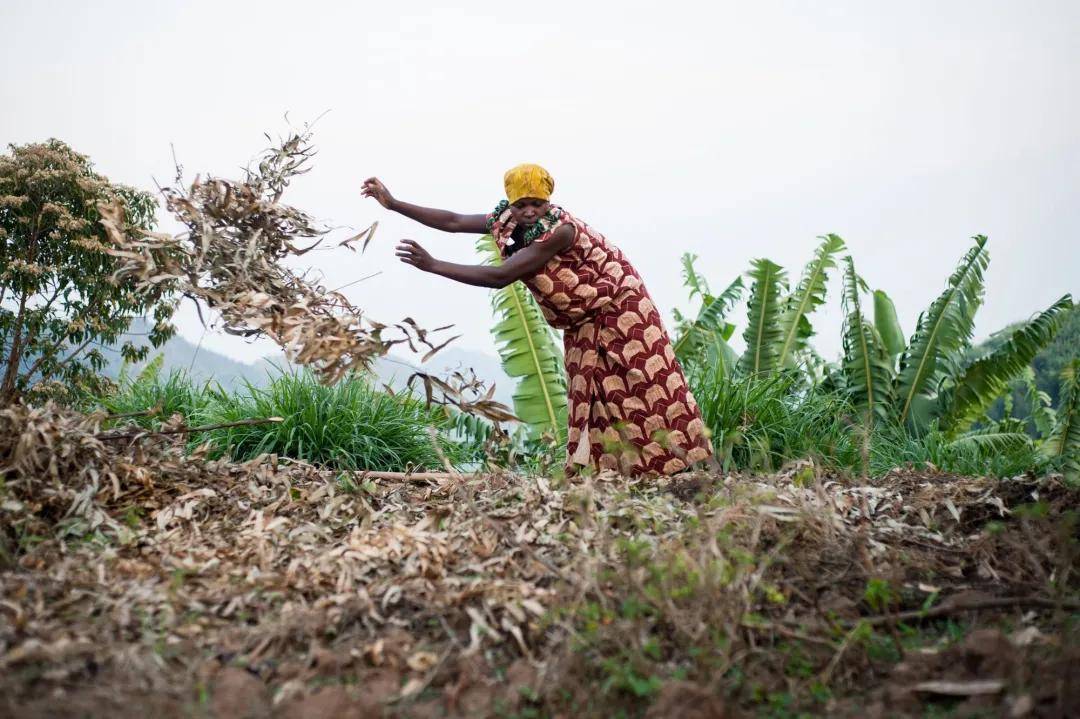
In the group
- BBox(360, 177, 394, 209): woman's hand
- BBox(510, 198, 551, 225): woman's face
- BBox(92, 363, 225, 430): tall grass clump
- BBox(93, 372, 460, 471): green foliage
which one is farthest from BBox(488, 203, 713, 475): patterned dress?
BBox(92, 363, 225, 430): tall grass clump

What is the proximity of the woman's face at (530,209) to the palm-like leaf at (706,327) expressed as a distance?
3.39 meters

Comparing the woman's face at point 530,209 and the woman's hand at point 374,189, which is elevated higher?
the woman's hand at point 374,189

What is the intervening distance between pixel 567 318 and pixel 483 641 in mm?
2469

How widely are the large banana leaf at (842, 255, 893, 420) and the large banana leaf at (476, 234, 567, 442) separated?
2564mm

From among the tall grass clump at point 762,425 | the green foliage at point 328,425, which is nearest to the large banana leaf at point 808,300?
the tall grass clump at point 762,425

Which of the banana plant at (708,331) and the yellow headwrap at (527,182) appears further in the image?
the banana plant at (708,331)

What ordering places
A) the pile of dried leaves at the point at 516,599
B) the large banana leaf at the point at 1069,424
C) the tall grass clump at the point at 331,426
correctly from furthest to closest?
the large banana leaf at the point at 1069,424 < the tall grass clump at the point at 331,426 < the pile of dried leaves at the point at 516,599

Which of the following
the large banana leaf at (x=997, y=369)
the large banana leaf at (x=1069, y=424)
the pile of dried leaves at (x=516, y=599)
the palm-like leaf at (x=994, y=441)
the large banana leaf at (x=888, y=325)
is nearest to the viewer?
the pile of dried leaves at (x=516, y=599)

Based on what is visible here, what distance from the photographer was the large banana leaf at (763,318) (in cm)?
788

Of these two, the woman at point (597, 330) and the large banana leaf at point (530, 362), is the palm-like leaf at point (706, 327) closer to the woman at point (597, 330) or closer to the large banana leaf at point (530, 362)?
the large banana leaf at point (530, 362)

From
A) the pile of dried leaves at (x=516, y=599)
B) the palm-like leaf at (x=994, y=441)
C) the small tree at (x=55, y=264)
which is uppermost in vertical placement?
the small tree at (x=55, y=264)

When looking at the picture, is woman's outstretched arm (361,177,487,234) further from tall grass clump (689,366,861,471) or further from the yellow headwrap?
tall grass clump (689,366,861,471)

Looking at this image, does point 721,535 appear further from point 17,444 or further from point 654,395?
point 17,444

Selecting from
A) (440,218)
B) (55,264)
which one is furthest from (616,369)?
(55,264)
